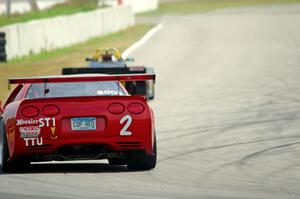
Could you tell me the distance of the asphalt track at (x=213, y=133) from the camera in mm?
10320

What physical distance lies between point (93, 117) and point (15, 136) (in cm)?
83

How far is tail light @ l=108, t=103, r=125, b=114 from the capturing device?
1141 cm

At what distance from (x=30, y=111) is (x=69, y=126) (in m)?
0.43

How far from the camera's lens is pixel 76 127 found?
37.3ft

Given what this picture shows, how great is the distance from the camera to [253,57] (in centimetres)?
3309

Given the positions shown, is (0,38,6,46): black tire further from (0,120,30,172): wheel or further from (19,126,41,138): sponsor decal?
(19,126,41,138): sponsor decal

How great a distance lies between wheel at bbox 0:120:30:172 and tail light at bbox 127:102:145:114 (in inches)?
48.7

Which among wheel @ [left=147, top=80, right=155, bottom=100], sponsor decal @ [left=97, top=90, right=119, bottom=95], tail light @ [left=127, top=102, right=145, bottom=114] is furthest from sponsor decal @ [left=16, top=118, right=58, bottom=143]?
wheel @ [left=147, top=80, right=155, bottom=100]

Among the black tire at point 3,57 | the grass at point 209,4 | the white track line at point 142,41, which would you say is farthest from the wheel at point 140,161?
the grass at point 209,4

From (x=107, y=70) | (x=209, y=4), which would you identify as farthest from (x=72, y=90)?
(x=209, y=4)

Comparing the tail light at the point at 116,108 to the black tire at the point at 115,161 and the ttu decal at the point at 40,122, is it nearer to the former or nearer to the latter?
the ttu decal at the point at 40,122

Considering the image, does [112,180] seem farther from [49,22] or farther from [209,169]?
[49,22]

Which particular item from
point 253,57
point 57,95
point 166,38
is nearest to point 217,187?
point 57,95

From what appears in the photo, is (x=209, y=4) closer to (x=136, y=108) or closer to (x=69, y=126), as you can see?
(x=136, y=108)
